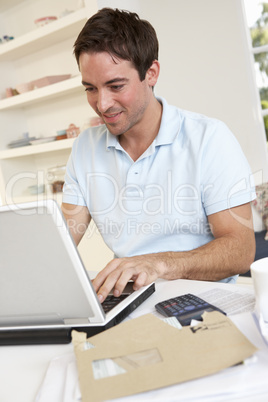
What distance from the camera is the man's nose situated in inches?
55.4

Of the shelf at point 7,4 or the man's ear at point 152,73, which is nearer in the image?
the man's ear at point 152,73

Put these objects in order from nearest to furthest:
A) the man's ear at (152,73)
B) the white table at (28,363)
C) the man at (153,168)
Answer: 1. the white table at (28,363)
2. the man at (153,168)
3. the man's ear at (152,73)

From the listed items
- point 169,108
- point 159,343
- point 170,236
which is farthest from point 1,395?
point 169,108

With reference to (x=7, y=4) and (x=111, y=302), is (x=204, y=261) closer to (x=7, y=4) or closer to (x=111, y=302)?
(x=111, y=302)

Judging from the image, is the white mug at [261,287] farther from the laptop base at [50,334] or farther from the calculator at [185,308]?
A: the laptop base at [50,334]

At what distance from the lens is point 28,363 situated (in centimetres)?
81

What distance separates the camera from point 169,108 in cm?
151

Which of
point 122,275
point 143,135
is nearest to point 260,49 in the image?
point 143,135

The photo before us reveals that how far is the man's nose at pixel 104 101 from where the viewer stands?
1407 mm

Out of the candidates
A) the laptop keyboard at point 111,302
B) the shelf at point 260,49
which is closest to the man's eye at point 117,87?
the laptop keyboard at point 111,302

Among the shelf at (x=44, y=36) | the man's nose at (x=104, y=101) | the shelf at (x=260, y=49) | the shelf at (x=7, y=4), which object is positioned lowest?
the shelf at (x=260, y=49)

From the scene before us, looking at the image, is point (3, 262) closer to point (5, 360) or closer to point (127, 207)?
point (5, 360)

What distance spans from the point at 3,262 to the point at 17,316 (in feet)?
0.47

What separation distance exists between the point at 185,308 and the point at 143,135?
81cm
